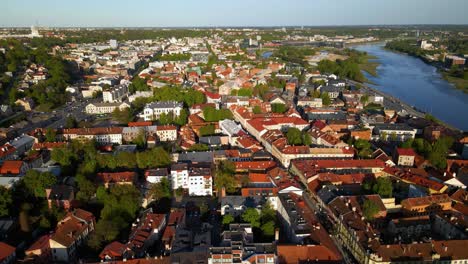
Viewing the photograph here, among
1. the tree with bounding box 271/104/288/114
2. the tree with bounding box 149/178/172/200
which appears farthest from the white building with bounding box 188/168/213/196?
the tree with bounding box 271/104/288/114

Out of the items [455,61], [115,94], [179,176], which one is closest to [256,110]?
[179,176]

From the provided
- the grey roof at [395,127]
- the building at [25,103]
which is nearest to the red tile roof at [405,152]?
the grey roof at [395,127]

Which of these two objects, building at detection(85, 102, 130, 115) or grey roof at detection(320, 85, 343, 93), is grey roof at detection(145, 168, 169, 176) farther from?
grey roof at detection(320, 85, 343, 93)

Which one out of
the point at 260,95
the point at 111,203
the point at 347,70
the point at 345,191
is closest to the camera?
the point at 111,203

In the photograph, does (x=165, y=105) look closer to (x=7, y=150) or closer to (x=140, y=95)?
(x=140, y=95)

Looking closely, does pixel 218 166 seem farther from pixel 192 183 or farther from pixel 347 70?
pixel 347 70

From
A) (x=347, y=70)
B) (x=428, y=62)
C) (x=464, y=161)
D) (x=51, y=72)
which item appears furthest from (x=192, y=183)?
(x=428, y=62)

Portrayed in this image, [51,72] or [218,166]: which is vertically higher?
[51,72]
